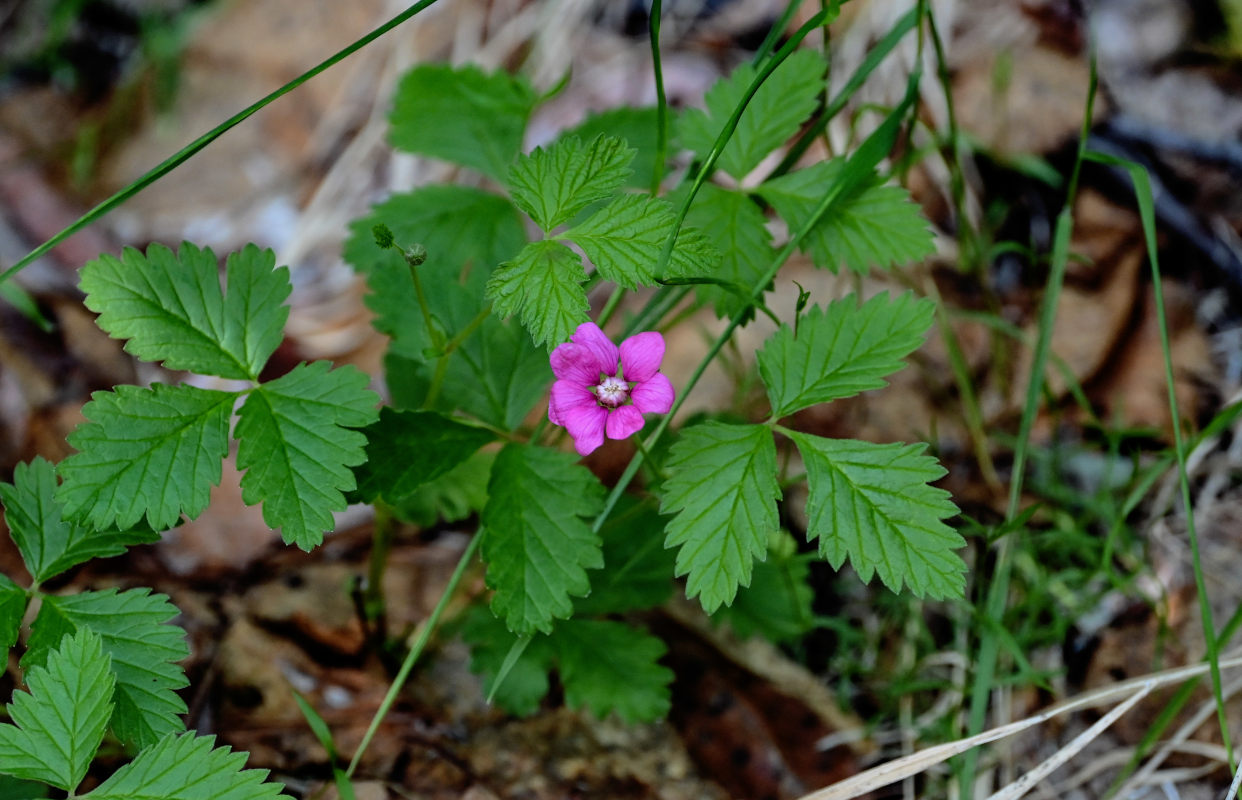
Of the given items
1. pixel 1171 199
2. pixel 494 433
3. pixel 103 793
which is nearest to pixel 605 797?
pixel 494 433

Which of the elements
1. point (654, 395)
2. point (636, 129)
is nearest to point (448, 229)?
point (636, 129)

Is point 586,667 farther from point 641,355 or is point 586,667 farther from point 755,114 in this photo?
point 755,114

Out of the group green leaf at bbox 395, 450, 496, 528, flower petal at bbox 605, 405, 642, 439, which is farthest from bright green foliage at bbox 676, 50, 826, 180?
green leaf at bbox 395, 450, 496, 528

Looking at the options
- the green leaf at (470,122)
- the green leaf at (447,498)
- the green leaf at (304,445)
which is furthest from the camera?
the green leaf at (470,122)

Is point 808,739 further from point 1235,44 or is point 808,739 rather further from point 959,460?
point 1235,44

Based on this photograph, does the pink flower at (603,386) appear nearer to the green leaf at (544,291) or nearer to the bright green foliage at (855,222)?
the green leaf at (544,291)

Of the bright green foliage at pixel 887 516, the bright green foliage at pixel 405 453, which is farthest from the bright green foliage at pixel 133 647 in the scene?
the bright green foliage at pixel 887 516

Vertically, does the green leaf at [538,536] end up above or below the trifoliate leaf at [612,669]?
above
